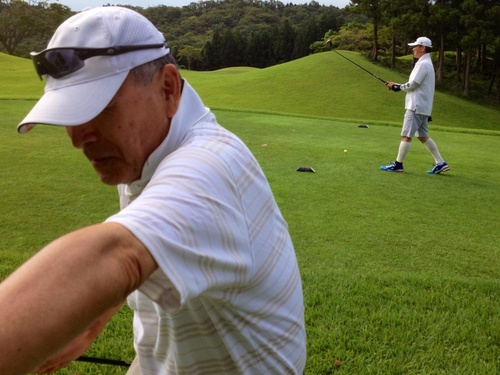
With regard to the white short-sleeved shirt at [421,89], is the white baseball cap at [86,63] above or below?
above

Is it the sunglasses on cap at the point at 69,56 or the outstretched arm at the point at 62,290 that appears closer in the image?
the outstretched arm at the point at 62,290

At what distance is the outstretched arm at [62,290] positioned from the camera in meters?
0.68

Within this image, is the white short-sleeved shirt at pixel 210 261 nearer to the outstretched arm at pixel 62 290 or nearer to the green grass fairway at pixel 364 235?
the outstretched arm at pixel 62 290

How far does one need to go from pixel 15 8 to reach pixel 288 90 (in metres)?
37.2

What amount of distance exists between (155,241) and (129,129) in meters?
0.37

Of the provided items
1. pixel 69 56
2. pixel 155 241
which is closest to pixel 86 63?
pixel 69 56

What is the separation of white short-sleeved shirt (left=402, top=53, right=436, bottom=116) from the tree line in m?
5.28

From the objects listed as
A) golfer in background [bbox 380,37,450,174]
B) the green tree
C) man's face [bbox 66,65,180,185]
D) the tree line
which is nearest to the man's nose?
man's face [bbox 66,65,180,185]

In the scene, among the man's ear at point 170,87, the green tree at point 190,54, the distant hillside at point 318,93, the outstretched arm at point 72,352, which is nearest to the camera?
the man's ear at point 170,87

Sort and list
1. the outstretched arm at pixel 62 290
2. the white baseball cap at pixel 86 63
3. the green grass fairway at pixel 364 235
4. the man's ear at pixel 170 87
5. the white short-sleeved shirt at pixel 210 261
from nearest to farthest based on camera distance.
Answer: the outstretched arm at pixel 62 290 < the white short-sleeved shirt at pixel 210 261 < the white baseball cap at pixel 86 63 < the man's ear at pixel 170 87 < the green grass fairway at pixel 364 235

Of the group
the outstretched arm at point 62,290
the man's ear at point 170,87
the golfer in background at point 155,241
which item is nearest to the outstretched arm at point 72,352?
A: the golfer in background at point 155,241

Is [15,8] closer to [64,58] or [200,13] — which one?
[200,13]

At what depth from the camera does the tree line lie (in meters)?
31.4

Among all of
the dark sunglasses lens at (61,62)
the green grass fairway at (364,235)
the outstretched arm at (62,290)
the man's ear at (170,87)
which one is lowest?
the green grass fairway at (364,235)
